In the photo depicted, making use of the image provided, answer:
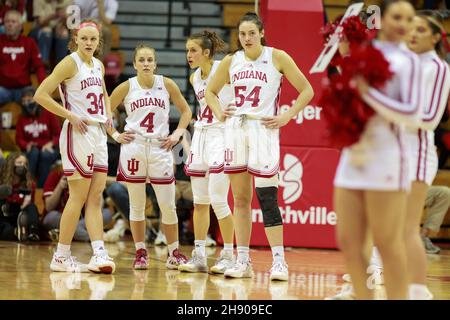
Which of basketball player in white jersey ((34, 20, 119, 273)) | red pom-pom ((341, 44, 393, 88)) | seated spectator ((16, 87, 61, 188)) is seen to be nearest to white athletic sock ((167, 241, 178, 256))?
basketball player in white jersey ((34, 20, 119, 273))

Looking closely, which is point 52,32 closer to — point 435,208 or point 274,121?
point 435,208

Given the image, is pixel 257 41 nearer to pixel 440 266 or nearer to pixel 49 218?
pixel 440 266

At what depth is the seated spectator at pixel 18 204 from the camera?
9.81 meters

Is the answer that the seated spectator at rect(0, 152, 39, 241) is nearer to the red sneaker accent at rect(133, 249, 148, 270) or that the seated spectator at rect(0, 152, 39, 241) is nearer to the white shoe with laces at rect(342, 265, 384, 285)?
the red sneaker accent at rect(133, 249, 148, 270)

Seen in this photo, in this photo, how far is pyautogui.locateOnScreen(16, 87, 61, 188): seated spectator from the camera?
1080 centimetres

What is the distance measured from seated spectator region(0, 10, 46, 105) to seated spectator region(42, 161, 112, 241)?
5.51ft

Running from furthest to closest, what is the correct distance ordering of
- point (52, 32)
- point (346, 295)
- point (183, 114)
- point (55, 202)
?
point (52, 32) → point (55, 202) → point (183, 114) → point (346, 295)

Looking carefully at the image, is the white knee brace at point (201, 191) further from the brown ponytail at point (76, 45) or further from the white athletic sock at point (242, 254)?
the brown ponytail at point (76, 45)

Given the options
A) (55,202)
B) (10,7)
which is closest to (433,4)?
(10,7)

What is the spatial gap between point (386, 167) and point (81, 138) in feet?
10.7

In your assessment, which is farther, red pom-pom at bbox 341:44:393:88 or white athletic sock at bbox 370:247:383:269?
white athletic sock at bbox 370:247:383:269

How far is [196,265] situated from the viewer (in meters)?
7.17
